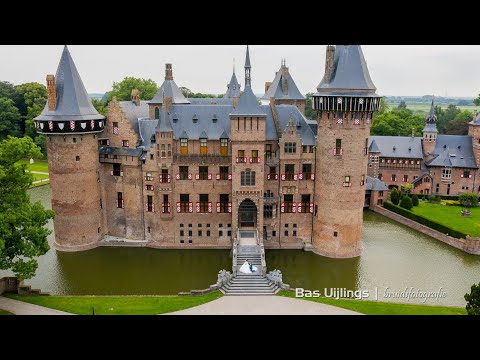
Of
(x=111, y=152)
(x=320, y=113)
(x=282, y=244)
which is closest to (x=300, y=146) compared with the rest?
(x=320, y=113)

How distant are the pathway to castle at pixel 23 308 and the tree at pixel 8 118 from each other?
203 ft

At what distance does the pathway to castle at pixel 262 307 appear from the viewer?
2456 cm

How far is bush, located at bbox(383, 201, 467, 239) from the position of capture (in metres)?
39.5

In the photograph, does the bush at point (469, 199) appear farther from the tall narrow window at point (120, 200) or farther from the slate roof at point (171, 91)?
the tall narrow window at point (120, 200)

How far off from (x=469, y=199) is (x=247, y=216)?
30016mm

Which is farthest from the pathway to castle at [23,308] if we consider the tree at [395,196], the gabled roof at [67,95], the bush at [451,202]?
the bush at [451,202]

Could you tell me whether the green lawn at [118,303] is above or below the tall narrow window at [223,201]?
below

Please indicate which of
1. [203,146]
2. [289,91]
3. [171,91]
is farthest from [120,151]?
[289,91]

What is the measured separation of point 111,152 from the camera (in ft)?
125

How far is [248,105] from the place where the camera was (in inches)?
1373

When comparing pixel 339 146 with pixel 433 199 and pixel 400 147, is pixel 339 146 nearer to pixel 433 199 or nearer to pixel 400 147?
pixel 433 199

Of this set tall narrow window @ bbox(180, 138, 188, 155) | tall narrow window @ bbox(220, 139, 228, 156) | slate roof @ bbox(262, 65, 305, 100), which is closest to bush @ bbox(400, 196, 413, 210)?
slate roof @ bbox(262, 65, 305, 100)

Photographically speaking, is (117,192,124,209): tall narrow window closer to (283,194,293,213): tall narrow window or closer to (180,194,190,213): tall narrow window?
(180,194,190,213): tall narrow window

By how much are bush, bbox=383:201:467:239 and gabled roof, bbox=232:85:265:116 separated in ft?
68.4
